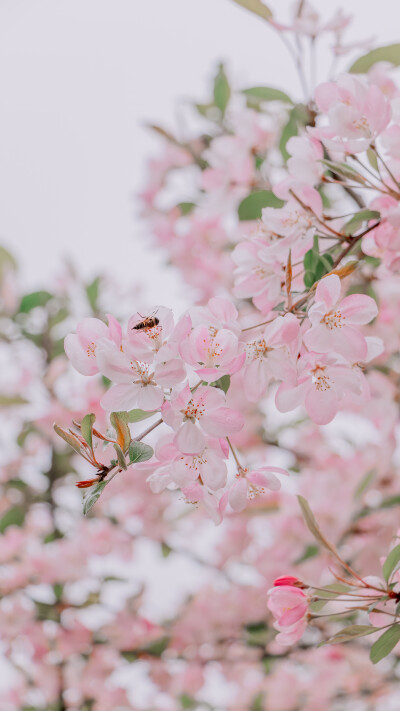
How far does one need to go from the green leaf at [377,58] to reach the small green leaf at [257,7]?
0.14 m

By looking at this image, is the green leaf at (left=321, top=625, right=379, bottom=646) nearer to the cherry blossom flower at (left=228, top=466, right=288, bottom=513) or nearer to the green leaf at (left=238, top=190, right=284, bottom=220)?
the cherry blossom flower at (left=228, top=466, right=288, bottom=513)

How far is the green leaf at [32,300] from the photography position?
1516 mm

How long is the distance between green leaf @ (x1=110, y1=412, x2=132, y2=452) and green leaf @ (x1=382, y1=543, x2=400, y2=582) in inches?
9.8

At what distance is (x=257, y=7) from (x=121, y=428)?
58 cm

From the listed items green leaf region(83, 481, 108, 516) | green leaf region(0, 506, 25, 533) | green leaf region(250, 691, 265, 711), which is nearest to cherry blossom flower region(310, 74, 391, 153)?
green leaf region(83, 481, 108, 516)

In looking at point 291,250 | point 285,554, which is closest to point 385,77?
point 291,250

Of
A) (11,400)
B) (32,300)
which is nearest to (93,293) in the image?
(32,300)

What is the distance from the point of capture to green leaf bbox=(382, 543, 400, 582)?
0.57m

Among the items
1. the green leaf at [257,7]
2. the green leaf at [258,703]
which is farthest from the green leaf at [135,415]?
the green leaf at [258,703]

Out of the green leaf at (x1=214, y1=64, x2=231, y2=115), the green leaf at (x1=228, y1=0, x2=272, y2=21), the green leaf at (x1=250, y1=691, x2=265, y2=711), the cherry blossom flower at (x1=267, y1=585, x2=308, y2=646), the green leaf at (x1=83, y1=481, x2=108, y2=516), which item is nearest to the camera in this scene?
the green leaf at (x1=83, y1=481, x2=108, y2=516)

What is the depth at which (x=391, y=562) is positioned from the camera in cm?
58

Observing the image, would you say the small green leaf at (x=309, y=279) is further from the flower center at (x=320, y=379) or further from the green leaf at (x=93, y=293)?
the green leaf at (x=93, y=293)

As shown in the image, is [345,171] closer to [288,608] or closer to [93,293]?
[288,608]

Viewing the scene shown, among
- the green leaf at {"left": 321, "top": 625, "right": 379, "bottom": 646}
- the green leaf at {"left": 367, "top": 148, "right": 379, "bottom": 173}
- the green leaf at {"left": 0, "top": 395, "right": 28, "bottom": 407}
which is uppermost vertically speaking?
the green leaf at {"left": 367, "top": 148, "right": 379, "bottom": 173}
